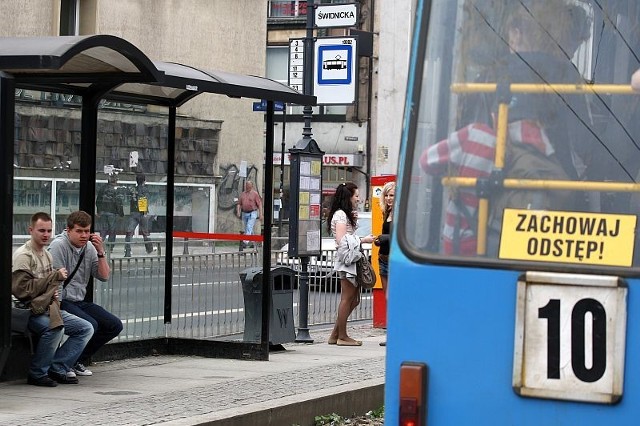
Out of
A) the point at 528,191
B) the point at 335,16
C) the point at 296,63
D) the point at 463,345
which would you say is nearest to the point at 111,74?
the point at 296,63

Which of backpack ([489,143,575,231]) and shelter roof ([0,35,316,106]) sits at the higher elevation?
shelter roof ([0,35,316,106])

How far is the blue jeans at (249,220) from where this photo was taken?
41.3 feet

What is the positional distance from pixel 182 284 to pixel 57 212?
2.11 metres

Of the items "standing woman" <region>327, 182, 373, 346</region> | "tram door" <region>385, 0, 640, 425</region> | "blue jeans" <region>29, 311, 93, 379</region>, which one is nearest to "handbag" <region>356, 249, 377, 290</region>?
"standing woman" <region>327, 182, 373, 346</region>

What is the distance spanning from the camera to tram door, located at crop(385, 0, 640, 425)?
4418mm

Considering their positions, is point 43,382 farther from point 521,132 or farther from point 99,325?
point 521,132

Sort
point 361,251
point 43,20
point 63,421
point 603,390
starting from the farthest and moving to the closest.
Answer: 1. point 43,20
2. point 361,251
3. point 63,421
4. point 603,390

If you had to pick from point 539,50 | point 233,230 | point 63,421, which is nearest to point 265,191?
point 233,230

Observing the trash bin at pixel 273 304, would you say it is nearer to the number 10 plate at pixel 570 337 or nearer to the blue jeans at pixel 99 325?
the blue jeans at pixel 99 325

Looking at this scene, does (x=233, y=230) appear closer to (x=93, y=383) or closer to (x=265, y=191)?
(x=265, y=191)

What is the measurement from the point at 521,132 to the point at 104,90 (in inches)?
276

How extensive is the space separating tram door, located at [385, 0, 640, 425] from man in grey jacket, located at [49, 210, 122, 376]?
6001 mm

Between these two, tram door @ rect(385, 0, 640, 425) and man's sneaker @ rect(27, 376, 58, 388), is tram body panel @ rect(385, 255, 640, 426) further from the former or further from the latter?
man's sneaker @ rect(27, 376, 58, 388)

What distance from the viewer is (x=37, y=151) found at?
10547 millimetres
